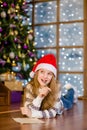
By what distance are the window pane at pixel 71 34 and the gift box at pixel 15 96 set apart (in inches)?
72.0

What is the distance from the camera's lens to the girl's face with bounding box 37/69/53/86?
2133 mm

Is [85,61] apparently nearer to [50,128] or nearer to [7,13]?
[7,13]

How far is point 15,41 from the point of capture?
4.79m

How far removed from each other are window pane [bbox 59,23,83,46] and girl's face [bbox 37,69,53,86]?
337 centimetres

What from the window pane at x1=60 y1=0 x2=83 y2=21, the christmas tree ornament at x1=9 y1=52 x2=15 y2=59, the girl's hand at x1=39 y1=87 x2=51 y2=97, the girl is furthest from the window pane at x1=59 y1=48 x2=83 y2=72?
the girl's hand at x1=39 y1=87 x2=51 y2=97

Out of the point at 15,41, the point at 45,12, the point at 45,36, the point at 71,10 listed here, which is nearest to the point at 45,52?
the point at 45,36

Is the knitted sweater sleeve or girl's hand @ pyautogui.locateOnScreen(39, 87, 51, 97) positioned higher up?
girl's hand @ pyautogui.locateOnScreen(39, 87, 51, 97)

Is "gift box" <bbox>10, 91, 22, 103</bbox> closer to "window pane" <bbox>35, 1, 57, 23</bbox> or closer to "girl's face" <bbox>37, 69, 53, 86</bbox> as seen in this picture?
"girl's face" <bbox>37, 69, 53, 86</bbox>

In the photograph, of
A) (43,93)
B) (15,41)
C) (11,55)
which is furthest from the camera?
(15,41)

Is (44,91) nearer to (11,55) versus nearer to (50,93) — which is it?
(50,93)

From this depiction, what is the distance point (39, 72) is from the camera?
216cm

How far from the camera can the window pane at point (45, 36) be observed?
5752 mm

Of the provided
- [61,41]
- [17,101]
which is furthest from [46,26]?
[17,101]

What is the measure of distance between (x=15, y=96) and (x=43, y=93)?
194 cm
